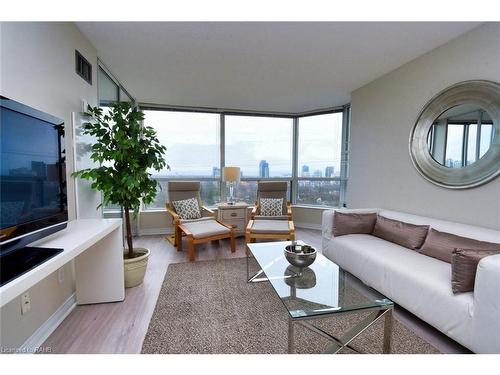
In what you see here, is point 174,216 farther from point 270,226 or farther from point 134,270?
point 270,226

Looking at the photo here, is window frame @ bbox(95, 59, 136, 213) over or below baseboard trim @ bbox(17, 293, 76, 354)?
over

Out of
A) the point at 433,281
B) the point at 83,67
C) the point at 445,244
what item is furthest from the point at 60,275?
the point at 445,244

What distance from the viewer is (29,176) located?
1238 millimetres

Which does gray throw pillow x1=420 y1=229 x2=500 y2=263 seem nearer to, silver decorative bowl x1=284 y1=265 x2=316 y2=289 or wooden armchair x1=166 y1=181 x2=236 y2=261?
silver decorative bowl x1=284 y1=265 x2=316 y2=289

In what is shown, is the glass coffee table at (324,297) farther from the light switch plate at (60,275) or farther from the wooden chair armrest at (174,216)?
the wooden chair armrest at (174,216)

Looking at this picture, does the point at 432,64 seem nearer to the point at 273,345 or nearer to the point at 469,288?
the point at 469,288

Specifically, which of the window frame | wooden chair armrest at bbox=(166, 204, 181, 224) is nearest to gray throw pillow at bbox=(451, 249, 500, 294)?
wooden chair armrest at bbox=(166, 204, 181, 224)

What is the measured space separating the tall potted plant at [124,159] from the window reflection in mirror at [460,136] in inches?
111

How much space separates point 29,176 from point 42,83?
803 millimetres

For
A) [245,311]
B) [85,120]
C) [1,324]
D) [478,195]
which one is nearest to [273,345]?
[245,311]

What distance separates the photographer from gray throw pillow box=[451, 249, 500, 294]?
1416 millimetres

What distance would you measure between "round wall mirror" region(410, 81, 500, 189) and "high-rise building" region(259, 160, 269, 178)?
2710 millimetres

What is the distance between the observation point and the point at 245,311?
1.92 m

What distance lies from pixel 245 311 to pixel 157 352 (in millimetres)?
710
